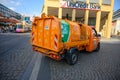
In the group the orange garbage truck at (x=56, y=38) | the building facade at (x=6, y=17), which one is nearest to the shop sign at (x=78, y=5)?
the orange garbage truck at (x=56, y=38)

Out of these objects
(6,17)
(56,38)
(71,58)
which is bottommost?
(71,58)

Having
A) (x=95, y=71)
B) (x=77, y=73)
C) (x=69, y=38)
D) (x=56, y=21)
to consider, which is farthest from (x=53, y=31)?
(x=95, y=71)

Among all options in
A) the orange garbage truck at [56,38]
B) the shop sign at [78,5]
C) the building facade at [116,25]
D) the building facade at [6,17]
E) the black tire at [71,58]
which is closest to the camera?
the orange garbage truck at [56,38]

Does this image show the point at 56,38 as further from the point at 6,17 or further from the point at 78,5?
the point at 6,17

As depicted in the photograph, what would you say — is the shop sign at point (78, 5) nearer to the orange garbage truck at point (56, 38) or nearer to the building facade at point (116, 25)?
the orange garbage truck at point (56, 38)

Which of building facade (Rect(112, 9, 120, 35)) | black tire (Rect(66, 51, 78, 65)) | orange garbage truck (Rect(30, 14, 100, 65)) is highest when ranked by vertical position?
building facade (Rect(112, 9, 120, 35))

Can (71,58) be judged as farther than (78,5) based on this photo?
No

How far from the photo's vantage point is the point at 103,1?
31.2 metres

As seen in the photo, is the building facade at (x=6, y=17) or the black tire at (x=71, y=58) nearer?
the black tire at (x=71, y=58)

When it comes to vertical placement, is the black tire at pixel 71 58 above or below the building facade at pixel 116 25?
below

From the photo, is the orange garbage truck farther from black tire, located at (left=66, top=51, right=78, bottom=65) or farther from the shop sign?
Answer: the shop sign

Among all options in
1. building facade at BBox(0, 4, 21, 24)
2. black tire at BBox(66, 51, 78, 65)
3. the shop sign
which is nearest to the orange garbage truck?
black tire at BBox(66, 51, 78, 65)

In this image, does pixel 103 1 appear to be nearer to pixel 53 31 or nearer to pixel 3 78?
pixel 53 31

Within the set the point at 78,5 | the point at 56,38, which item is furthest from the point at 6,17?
the point at 56,38
